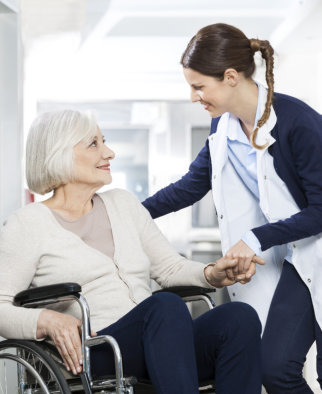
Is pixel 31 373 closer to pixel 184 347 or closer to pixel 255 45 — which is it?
pixel 184 347

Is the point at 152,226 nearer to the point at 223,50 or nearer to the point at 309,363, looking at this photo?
the point at 223,50

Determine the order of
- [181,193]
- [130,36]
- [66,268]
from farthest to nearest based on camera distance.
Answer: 1. [130,36]
2. [181,193]
3. [66,268]

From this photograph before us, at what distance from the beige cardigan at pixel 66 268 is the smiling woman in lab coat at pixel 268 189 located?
22 cm

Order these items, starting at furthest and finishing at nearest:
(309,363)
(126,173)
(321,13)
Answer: (126,173), (321,13), (309,363)

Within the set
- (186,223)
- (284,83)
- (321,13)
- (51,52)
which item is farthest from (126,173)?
(321,13)

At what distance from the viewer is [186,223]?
7180 millimetres

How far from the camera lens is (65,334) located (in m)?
1.75

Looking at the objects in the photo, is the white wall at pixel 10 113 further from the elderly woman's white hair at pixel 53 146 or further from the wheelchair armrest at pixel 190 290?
the wheelchair armrest at pixel 190 290

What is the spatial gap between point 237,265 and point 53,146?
0.59 m

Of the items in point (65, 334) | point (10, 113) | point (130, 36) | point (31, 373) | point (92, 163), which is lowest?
point (31, 373)

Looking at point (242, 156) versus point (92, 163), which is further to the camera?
point (242, 156)

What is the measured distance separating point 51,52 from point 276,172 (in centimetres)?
494

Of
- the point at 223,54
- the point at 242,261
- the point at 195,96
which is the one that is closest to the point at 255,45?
the point at 223,54

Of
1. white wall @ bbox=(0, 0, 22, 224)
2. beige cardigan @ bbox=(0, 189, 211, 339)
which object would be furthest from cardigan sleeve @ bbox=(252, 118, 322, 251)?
white wall @ bbox=(0, 0, 22, 224)
